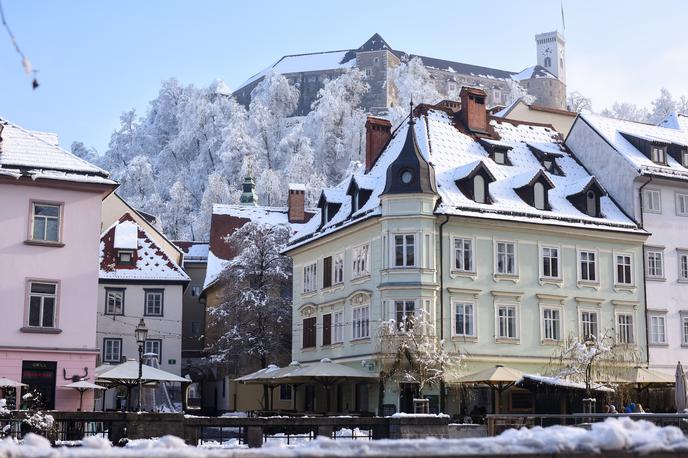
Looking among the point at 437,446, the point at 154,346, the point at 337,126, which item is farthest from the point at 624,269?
the point at 337,126

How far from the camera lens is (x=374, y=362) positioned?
40.6 m

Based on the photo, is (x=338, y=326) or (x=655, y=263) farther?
(x=655, y=263)

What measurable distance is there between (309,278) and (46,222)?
53.3ft

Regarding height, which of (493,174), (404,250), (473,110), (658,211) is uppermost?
(473,110)

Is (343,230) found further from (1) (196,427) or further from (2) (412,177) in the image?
(1) (196,427)

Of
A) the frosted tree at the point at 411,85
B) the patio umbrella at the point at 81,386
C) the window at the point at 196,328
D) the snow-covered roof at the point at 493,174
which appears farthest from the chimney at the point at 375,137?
the frosted tree at the point at 411,85

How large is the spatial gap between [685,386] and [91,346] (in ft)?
64.9

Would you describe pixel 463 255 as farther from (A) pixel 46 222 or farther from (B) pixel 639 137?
(A) pixel 46 222

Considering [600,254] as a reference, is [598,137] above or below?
above

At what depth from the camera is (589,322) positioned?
4353cm

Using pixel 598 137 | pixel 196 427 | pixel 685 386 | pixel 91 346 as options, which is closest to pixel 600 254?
pixel 598 137

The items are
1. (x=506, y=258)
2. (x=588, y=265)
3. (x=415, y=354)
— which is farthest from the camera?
(x=588, y=265)

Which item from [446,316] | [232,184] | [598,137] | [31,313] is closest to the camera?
[31,313]

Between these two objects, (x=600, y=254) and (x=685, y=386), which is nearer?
(x=685, y=386)
